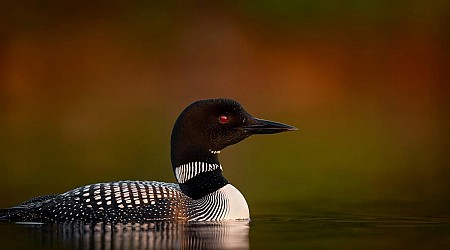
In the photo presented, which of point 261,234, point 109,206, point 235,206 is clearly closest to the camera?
point 261,234

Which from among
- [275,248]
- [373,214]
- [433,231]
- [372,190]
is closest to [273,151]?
[372,190]

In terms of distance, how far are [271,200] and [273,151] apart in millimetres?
3615

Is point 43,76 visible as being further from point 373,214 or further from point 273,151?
point 373,214

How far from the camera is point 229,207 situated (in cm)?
786

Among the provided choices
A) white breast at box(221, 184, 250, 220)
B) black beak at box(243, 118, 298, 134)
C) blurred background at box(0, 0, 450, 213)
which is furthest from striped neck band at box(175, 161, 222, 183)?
blurred background at box(0, 0, 450, 213)

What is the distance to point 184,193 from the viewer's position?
794 centimetres

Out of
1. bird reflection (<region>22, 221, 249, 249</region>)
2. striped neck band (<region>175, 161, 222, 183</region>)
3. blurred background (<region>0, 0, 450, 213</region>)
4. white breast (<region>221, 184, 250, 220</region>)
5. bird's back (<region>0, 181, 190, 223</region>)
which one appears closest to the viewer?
bird reflection (<region>22, 221, 249, 249</region>)

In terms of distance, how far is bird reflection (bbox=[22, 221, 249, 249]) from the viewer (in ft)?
22.0

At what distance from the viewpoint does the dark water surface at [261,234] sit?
6.75 metres

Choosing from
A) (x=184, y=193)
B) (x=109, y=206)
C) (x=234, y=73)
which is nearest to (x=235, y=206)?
(x=184, y=193)

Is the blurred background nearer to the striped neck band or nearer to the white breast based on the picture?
the striped neck band

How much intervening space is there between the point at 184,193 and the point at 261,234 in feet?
2.43

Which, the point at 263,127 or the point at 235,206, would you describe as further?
the point at 263,127

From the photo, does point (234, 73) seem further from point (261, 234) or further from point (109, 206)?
point (261, 234)
